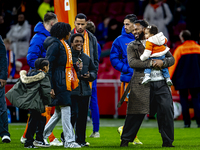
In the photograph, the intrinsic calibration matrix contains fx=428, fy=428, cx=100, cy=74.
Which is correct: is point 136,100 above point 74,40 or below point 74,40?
below

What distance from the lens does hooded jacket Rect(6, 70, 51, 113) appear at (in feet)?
18.8

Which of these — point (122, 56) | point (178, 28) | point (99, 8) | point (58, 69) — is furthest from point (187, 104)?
point (99, 8)

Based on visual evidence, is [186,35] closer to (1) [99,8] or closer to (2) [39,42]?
(2) [39,42]

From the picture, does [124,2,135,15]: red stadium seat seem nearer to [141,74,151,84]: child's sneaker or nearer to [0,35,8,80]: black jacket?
[0,35,8,80]: black jacket

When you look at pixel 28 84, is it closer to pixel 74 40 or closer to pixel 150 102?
pixel 74 40

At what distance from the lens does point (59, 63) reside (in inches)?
233

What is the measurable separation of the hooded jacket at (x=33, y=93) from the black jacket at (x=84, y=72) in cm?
49

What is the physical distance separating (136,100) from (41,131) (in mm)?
1460

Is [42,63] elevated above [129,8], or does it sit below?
below

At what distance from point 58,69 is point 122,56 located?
5.39ft

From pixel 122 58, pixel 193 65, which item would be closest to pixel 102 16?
pixel 193 65

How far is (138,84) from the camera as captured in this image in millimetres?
6012

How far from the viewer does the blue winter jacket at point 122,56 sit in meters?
7.00

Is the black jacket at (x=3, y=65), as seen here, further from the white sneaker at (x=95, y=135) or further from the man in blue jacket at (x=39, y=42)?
the white sneaker at (x=95, y=135)
